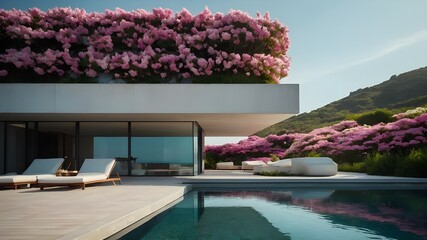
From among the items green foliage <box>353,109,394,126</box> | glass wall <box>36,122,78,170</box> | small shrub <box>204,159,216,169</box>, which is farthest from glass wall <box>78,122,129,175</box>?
green foliage <box>353,109,394,126</box>

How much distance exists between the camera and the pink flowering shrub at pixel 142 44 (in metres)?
12.9

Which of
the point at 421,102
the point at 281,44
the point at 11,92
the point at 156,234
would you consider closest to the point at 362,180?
the point at 281,44

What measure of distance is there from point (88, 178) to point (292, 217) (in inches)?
213

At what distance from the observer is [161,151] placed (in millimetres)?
15578

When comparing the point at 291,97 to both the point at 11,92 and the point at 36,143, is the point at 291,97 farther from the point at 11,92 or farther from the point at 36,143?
the point at 36,143

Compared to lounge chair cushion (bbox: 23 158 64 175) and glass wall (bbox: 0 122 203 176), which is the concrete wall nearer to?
lounge chair cushion (bbox: 23 158 64 175)

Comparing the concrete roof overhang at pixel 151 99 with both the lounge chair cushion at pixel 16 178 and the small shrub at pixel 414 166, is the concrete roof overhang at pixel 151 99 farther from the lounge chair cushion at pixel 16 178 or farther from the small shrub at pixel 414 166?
the small shrub at pixel 414 166

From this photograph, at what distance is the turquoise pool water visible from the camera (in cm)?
550

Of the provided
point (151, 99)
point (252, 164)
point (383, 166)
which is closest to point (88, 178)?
point (151, 99)

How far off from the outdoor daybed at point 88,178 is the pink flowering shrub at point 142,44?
300cm

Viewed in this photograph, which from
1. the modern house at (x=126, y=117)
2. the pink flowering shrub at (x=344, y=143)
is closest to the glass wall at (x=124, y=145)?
the modern house at (x=126, y=117)

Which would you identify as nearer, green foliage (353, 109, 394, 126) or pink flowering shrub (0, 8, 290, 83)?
pink flowering shrub (0, 8, 290, 83)

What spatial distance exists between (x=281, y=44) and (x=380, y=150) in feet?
26.0

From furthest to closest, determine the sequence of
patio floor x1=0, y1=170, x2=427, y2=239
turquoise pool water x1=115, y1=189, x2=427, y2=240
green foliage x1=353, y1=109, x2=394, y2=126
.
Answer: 1. green foliage x1=353, y1=109, x2=394, y2=126
2. turquoise pool water x1=115, y1=189, x2=427, y2=240
3. patio floor x1=0, y1=170, x2=427, y2=239
